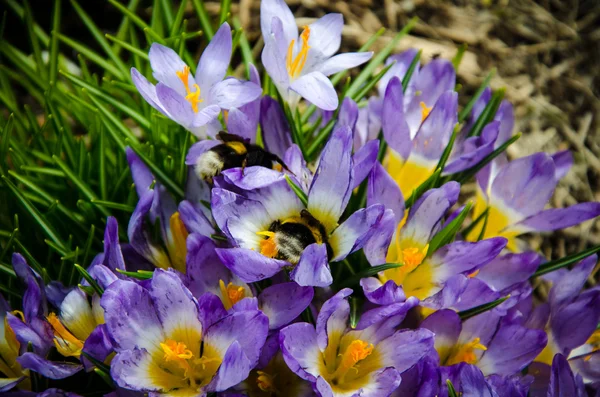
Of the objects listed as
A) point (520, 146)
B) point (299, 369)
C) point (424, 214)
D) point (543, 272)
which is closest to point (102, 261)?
point (299, 369)

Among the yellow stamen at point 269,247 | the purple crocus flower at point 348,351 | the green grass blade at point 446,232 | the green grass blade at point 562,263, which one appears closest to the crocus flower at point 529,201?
the green grass blade at point 562,263

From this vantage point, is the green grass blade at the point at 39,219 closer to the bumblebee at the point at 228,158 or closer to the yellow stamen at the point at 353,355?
the bumblebee at the point at 228,158

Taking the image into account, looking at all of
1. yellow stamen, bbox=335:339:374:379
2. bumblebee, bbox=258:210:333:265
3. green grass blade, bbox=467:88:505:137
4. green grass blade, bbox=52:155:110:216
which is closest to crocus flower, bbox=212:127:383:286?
bumblebee, bbox=258:210:333:265

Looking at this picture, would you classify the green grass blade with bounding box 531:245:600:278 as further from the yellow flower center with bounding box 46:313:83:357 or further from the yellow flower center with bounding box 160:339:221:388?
the yellow flower center with bounding box 46:313:83:357

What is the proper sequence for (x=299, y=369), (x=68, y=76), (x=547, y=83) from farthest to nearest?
(x=547, y=83) < (x=68, y=76) < (x=299, y=369)

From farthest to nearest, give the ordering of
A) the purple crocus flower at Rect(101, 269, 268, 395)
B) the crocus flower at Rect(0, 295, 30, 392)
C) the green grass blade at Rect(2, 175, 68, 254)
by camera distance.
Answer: the green grass blade at Rect(2, 175, 68, 254) < the crocus flower at Rect(0, 295, 30, 392) < the purple crocus flower at Rect(101, 269, 268, 395)

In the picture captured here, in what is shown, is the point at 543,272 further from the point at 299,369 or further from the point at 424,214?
the point at 299,369
